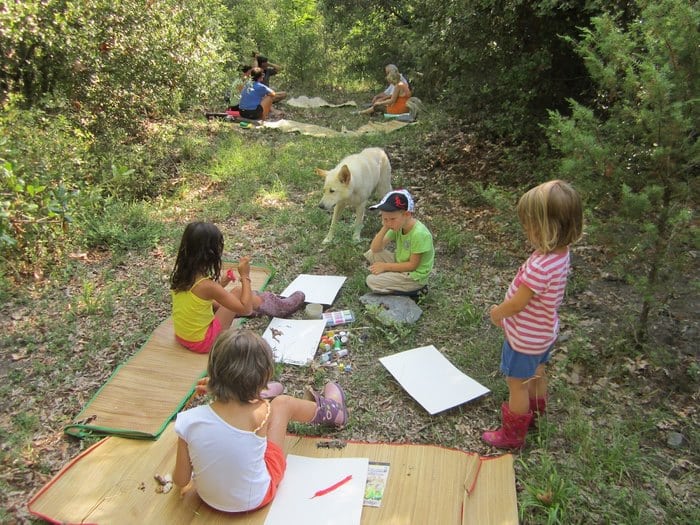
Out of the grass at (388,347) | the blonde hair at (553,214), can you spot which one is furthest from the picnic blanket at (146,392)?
the blonde hair at (553,214)

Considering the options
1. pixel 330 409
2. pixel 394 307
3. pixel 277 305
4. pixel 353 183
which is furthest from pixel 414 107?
pixel 330 409

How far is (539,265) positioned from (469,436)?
52.4 inches

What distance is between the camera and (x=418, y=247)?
4.34m

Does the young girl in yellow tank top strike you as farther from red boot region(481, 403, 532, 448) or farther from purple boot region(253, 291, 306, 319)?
red boot region(481, 403, 532, 448)

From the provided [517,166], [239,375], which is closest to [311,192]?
[517,166]

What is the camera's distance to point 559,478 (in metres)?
2.77

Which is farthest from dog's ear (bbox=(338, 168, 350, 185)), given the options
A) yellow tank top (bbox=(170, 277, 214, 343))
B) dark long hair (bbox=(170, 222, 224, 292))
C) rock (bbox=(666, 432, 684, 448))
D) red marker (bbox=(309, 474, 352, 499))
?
rock (bbox=(666, 432, 684, 448))

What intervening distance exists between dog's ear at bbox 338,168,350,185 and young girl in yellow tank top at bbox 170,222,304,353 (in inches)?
72.0

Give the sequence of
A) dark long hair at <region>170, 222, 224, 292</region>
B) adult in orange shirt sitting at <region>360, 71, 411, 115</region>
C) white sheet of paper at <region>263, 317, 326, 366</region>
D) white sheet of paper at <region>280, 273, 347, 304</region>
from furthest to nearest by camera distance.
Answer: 1. adult in orange shirt sitting at <region>360, 71, 411, 115</region>
2. white sheet of paper at <region>280, 273, 347, 304</region>
3. white sheet of paper at <region>263, 317, 326, 366</region>
4. dark long hair at <region>170, 222, 224, 292</region>

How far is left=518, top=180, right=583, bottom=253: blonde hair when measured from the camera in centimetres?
262

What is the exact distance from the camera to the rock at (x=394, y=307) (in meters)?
4.34

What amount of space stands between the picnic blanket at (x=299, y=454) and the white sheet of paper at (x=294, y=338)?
2.94 ft

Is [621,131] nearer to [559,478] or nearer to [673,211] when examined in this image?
[673,211]

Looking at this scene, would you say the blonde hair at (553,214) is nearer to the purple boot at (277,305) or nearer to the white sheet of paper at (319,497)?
the white sheet of paper at (319,497)
